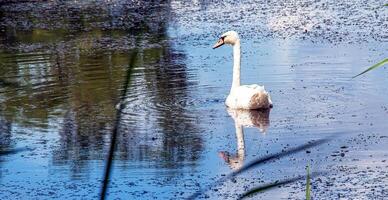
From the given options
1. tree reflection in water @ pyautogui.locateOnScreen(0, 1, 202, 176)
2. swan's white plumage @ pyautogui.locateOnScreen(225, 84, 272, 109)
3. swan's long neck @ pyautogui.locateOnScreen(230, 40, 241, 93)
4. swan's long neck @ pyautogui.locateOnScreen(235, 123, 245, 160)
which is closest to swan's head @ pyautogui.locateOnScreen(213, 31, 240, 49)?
swan's long neck @ pyautogui.locateOnScreen(230, 40, 241, 93)

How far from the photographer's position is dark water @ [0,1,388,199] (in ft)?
29.3

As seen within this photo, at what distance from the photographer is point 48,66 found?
16.9 meters

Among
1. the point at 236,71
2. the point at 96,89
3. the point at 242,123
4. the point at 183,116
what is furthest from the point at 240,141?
the point at 96,89

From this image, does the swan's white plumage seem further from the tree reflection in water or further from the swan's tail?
the tree reflection in water

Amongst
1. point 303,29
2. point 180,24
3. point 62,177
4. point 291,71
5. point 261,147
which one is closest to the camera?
point 62,177

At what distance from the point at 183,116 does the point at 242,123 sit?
0.72 meters

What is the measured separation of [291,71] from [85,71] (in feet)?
11.1

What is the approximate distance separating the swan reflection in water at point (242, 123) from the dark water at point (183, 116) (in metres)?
0.02

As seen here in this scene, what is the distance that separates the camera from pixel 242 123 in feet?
39.4

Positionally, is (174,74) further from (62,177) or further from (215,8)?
(215,8)

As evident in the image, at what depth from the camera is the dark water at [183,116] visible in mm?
8945

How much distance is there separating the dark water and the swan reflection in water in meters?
0.02

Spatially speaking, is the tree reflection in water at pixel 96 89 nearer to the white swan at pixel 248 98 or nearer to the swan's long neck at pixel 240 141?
the swan's long neck at pixel 240 141

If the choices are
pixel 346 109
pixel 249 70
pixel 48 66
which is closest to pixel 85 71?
pixel 48 66
